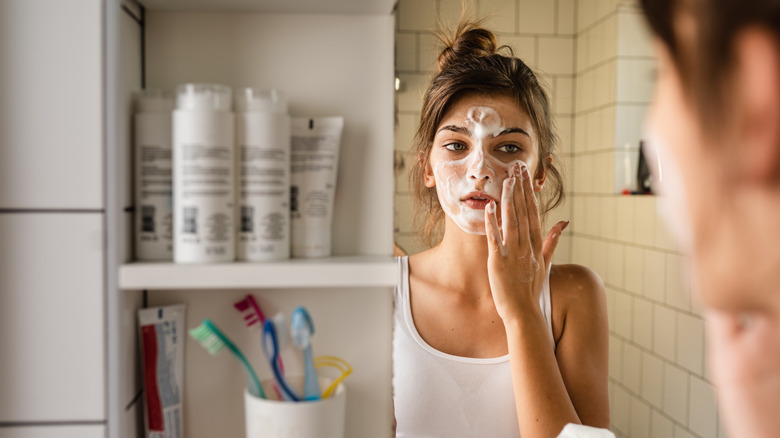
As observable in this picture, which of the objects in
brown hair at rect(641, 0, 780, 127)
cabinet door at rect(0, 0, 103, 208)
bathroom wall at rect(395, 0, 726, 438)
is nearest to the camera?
brown hair at rect(641, 0, 780, 127)

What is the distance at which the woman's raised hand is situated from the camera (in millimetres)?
756

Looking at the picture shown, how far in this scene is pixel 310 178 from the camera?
2.05 ft

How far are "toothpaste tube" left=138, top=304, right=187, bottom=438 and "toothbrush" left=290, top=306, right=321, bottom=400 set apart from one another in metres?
0.15

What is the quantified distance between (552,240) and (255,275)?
1.27ft

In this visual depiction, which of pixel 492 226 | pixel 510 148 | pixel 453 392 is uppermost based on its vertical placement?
pixel 510 148

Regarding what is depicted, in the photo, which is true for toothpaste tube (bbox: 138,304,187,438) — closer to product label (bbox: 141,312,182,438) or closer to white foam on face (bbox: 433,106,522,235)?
product label (bbox: 141,312,182,438)

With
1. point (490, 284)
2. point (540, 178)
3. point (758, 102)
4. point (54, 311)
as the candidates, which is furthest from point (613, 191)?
point (54, 311)

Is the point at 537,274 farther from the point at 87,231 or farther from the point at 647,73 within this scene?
the point at 87,231

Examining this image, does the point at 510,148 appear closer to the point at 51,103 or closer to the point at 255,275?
the point at 255,275

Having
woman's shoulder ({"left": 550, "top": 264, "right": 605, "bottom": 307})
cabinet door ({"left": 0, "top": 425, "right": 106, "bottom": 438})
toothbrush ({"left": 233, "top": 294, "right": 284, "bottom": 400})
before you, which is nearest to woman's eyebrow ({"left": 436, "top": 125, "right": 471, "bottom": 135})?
woman's shoulder ({"left": 550, "top": 264, "right": 605, "bottom": 307})

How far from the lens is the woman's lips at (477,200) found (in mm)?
764

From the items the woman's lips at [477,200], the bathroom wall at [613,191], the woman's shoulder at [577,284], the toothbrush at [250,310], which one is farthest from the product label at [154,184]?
the woman's shoulder at [577,284]

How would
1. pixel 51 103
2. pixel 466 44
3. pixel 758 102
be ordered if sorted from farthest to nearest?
pixel 466 44
pixel 51 103
pixel 758 102

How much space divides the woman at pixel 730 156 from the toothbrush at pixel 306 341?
0.37 metres
